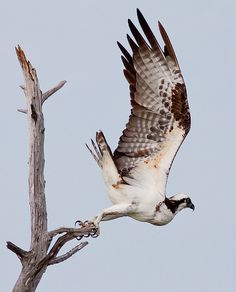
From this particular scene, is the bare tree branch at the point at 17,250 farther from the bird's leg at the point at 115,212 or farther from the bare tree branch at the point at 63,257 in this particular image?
the bird's leg at the point at 115,212

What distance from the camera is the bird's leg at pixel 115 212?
1274 centimetres

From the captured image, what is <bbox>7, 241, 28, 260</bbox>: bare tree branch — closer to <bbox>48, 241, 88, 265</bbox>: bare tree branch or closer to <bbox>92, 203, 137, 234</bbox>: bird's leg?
<bbox>48, 241, 88, 265</bbox>: bare tree branch

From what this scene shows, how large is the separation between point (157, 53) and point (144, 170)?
53.1 inches

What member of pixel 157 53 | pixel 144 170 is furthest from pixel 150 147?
pixel 157 53

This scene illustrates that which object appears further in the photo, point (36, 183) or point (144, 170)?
point (144, 170)

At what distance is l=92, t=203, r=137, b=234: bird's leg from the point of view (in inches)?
502

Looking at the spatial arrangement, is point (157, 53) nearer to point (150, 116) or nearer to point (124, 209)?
point (150, 116)

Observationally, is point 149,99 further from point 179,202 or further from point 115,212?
point 115,212

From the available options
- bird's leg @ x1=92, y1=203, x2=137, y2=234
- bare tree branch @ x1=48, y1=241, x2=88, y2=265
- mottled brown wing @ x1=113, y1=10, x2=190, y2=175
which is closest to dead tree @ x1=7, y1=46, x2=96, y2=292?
bare tree branch @ x1=48, y1=241, x2=88, y2=265

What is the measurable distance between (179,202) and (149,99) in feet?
4.04

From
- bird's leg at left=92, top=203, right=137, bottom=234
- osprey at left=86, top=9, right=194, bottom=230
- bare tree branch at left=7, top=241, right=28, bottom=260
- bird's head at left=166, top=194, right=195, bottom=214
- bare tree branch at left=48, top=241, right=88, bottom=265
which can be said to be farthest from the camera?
bird's head at left=166, top=194, right=195, bottom=214

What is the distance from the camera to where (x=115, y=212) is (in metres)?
12.8

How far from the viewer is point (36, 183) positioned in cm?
1181

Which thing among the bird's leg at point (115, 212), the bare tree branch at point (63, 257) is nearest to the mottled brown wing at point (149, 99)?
the bird's leg at point (115, 212)
